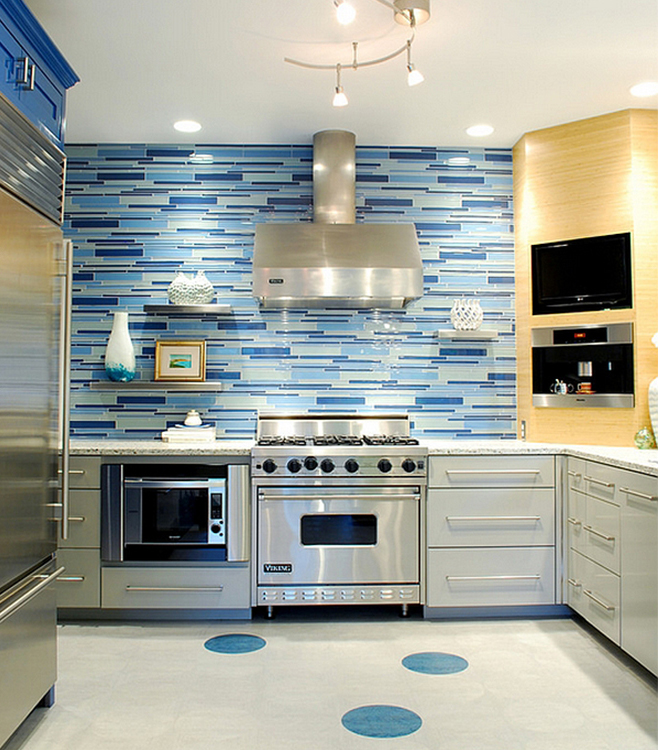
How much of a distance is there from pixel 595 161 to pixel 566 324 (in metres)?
0.90

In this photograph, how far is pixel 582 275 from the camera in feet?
12.1

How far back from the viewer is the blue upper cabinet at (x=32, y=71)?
2131 mm

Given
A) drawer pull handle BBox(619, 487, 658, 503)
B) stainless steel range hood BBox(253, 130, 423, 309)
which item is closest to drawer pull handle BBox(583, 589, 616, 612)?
drawer pull handle BBox(619, 487, 658, 503)

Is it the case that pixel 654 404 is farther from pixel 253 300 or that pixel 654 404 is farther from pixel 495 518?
pixel 253 300

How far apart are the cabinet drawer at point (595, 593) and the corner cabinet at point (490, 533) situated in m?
0.13

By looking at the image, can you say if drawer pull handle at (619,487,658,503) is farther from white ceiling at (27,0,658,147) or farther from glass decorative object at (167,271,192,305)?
glass decorative object at (167,271,192,305)

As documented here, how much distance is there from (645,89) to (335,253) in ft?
5.76

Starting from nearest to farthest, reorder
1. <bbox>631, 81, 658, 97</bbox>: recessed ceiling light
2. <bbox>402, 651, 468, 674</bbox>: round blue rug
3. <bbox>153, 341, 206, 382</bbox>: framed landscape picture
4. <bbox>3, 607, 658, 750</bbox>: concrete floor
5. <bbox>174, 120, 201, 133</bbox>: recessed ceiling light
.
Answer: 1. <bbox>3, 607, 658, 750</bbox>: concrete floor
2. <bbox>402, 651, 468, 674</bbox>: round blue rug
3. <bbox>631, 81, 658, 97</bbox>: recessed ceiling light
4. <bbox>174, 120, 201, 133</bbox>: recessed ceiling light
5. <bbox>153, 341, 206, 382</bbox>: framed landscape picture

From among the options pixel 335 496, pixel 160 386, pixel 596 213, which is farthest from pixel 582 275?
pixel 160 386

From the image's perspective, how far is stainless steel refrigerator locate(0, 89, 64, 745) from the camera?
200cm

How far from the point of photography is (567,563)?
3.41 m

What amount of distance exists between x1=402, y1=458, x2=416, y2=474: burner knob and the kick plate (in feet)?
1.97

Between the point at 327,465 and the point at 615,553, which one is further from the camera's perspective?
the point at 327,465

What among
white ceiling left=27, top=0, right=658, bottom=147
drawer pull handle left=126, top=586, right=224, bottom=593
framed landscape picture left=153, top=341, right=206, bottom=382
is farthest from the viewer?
framed landscape picture left=153, top=341, right=206, bottom=382
